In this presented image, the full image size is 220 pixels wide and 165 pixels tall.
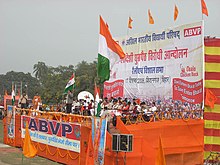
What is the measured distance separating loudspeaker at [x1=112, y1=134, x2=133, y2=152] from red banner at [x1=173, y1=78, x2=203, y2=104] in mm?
5428

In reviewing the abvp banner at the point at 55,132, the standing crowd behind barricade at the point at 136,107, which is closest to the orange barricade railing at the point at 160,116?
the standing crowd behind barricade at the point at 136,107

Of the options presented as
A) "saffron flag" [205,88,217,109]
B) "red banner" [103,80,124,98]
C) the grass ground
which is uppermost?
"red banner" [103,80,124,98]

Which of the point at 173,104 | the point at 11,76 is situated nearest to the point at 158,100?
the point at 173,104

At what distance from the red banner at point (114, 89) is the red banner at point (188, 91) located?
4496 mm

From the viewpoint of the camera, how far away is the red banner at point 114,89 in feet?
71.3

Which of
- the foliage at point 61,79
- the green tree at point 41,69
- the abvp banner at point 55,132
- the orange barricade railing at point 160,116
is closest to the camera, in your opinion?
the orange barricade railing at point 160,116

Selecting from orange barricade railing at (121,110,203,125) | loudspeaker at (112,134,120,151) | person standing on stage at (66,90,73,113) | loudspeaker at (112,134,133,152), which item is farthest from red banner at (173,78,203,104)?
loudspeaker at (112,134,120,151)

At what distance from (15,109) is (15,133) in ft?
4.79

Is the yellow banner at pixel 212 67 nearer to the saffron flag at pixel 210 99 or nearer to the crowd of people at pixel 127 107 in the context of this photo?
the saffron flag at pixel 210 99

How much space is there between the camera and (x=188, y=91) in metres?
17.1

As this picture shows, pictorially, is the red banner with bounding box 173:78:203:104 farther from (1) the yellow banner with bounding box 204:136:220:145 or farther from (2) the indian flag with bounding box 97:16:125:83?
(2) the indian flag with bounding box 97:16:125:83

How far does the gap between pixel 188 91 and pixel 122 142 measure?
575 cm

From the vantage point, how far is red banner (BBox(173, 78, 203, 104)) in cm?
1662

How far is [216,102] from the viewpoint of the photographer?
16.4 meters
